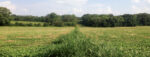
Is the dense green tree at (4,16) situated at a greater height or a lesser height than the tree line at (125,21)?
greater

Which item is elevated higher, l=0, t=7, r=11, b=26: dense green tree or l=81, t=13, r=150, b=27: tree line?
l=0, t=7, r=11, b=26: dense green tree

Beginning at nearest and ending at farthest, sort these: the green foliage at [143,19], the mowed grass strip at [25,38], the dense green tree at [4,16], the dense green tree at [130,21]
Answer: the mowed grass strip at [25,38], the dense green tree at [4,16], the dense green tree at [130,21], the green foliage at [143,19]

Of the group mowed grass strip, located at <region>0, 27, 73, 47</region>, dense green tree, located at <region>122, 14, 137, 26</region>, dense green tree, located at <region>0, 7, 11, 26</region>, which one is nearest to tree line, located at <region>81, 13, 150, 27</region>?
dense green tree, located at <region>122, 14, 137, 26</region>

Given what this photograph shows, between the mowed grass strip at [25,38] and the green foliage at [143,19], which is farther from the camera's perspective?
the green foliage at [143,19]

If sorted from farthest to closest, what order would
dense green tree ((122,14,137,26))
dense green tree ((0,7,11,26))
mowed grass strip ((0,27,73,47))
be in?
dense green tree ((122,14,137,26)), dense green tree ((0,7,11,26)), mowed grass strip ((0,27,73,47))

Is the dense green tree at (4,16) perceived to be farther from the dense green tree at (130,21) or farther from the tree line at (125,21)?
the dense green tree at (130,21)

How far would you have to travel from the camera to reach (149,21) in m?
76.1

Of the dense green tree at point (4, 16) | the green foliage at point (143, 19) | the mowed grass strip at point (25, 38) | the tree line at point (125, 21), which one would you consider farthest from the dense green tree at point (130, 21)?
the dense green tree at point (4, 16)

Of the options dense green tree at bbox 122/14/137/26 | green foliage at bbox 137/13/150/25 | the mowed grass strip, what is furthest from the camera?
green foliage at bbox 137/13/150/25

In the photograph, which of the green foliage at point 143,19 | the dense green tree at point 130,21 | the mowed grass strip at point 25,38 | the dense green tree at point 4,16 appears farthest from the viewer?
the green foliage at point 143,19

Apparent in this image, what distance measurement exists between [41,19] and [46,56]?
3749 inches

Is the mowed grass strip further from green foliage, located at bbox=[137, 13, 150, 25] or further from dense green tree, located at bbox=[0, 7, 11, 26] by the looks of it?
green foliage, located at bbox=[137, 13, 150, 25]

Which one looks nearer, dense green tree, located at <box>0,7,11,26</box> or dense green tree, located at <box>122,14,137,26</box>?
dense green tree, located at <box>0,7,11,26</box>

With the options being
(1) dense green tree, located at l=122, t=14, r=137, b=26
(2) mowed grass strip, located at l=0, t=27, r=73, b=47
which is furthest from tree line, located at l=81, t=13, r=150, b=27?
(2) mowed grass strip, located at l=0, t=27, r=73, b=47
